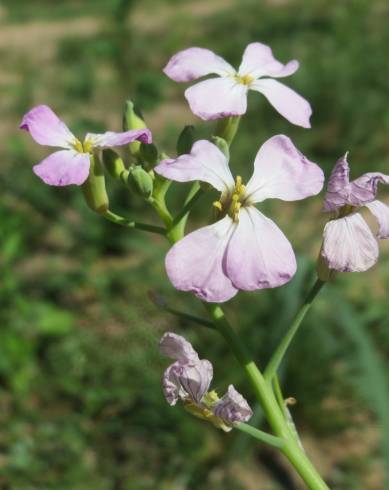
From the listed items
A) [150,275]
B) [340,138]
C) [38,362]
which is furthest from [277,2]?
[38,362]

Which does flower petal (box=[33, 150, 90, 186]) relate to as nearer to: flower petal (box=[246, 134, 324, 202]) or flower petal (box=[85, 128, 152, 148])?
flower petal (box=[85, 128, 152, 148])

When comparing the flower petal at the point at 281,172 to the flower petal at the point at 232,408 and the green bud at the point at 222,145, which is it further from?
the flower petal at the point at 232,408

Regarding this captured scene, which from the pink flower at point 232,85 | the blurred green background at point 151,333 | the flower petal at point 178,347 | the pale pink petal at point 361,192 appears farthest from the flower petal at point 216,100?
the blurred green background at point 151,333

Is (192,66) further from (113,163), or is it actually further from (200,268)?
(200,268)

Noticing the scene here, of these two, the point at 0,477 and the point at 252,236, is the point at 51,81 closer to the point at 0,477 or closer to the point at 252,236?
the point at 0,477

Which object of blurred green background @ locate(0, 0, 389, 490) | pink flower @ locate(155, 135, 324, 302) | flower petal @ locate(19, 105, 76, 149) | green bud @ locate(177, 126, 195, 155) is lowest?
blurred green background @ locate(0, 0, 389, 490)

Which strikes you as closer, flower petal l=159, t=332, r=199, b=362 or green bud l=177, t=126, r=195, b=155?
flower petal l=159, t=332, r=199, b=362

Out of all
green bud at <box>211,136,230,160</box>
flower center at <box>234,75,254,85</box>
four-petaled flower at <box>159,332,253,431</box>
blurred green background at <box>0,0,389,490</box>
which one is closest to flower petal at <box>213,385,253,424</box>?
four-petaled flower at <box>159,332,253,431</box>

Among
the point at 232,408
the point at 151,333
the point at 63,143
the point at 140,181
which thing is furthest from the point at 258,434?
the point at 151,333
